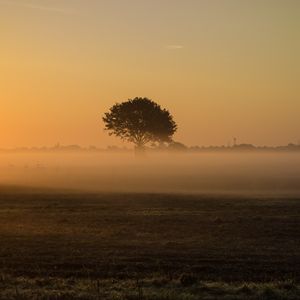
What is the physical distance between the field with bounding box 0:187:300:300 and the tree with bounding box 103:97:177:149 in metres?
75.2

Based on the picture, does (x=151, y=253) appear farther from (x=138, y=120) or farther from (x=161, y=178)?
(x=138, y=120)

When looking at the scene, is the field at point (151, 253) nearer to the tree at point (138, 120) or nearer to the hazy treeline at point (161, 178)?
the hazy treeline at point (161, 178)

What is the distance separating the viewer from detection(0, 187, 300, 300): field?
13.9 m

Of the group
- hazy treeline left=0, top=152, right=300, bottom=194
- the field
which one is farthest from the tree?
the field

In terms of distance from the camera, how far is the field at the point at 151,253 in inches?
546

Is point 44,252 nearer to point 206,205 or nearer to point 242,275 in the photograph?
point 242,275

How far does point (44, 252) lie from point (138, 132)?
93405 mm

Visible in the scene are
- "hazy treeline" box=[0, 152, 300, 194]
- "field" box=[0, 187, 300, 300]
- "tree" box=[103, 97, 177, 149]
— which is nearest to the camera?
"field" box=[0, 187, 300, 300]

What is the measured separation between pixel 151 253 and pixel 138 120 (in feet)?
302

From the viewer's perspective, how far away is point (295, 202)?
3959cm

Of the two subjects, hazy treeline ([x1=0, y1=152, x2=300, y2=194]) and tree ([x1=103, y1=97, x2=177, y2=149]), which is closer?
hazy treeline ([x1=0, y1=152, x2=300, y2=194])

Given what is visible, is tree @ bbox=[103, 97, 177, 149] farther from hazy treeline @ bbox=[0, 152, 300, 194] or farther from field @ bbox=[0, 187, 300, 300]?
field @ bbox=[0, 187, 300, 300]

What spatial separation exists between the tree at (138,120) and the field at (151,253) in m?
75.2

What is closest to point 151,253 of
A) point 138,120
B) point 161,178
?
point 161,178
